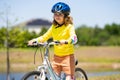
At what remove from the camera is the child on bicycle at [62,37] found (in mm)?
5793

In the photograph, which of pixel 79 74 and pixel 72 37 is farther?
pixel 79 74

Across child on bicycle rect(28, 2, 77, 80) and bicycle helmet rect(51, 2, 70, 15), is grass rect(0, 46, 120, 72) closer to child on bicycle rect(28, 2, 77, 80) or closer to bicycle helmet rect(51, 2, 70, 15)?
child on bicycle rect(28, 2, 77, 80)

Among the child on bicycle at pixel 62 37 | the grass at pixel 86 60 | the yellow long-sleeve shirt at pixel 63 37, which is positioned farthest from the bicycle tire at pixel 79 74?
the grass at pixel 86 60

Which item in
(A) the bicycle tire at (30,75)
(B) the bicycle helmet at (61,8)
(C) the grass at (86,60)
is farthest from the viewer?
(C) the grass at (86,60)

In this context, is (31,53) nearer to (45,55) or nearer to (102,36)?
(102,36)

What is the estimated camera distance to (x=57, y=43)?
5402 millimetres

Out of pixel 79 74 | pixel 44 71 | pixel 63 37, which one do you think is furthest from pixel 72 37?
pixel 79 74

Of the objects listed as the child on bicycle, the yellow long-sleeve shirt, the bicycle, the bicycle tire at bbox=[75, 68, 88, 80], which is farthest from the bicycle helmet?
the bicycle tire at bbox=[75, 68, 88, 80]

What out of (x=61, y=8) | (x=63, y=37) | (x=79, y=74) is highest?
(x=61, y=8)

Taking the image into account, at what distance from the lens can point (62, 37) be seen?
5.80 metres

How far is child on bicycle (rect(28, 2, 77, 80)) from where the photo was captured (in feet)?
19.0

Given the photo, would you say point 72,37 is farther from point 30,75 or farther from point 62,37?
point 30,75

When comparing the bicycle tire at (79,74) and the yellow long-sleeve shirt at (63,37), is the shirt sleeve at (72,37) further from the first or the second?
the bicycle tire at (79,74)

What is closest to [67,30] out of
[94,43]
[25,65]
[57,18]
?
[57,18]
